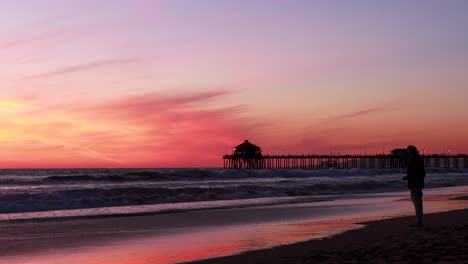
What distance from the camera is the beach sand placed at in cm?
907

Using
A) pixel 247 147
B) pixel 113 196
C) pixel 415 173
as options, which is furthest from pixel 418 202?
pixel 247 147

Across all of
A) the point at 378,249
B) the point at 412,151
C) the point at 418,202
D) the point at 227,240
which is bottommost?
the point at 227,240

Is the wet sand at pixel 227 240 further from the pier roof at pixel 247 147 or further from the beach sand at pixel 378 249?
the pier roof at pixel 247 147

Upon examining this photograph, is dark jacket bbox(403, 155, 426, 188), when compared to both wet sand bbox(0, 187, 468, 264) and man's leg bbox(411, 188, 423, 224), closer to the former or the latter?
man's leg bbox(411, 188, 423, 224)

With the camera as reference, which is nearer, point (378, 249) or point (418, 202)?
point (378, 249)

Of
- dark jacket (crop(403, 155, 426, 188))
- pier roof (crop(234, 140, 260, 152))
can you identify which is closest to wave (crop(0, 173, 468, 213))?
dark jacket (crop(403, 155, 426, 188))

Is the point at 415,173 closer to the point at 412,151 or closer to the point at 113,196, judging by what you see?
the point at 412,151

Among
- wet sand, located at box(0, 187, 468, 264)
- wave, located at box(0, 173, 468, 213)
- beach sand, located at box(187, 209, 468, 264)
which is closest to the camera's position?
beach sand, located at box(187, 209, 468, 264)

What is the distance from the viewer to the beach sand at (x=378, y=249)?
907 cm

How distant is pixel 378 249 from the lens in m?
10.1

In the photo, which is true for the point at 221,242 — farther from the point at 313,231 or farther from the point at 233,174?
the point at 233,174

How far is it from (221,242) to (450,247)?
4514 mm

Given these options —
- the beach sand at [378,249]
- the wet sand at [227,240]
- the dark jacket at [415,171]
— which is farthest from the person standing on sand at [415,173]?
the beach sand at [378,249]

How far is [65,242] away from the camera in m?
12.7
